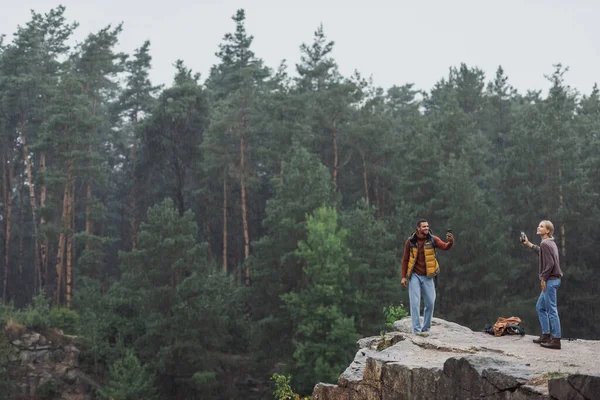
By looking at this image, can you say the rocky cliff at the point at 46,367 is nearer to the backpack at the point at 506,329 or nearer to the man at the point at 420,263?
the backpack at the point at 506,329

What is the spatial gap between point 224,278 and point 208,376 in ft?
18.5

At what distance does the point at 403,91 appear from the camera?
6644 centimetres

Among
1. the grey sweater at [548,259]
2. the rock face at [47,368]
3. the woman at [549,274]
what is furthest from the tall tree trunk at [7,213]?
the grey sweater at [548,259]

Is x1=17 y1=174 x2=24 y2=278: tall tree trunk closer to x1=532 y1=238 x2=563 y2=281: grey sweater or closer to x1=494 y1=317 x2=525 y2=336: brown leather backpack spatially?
x1=494 y1=317 x2=525 y2=336: brown leather backpack

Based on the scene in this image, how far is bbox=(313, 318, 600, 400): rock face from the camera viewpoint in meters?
7.42

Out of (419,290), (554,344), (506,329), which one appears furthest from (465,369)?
(506,329)

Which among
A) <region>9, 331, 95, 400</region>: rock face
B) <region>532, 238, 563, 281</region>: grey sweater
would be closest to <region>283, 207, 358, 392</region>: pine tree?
<region>9, 331, 95, 400</region>: rock face

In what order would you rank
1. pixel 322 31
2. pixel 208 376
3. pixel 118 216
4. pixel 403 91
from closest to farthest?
pixel 208 376 < pixel 322 31 < pixel 118 216 < pixel 403 91

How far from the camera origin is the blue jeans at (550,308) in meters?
9.95

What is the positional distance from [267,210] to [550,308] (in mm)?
26764

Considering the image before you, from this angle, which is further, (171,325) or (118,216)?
(118,216)

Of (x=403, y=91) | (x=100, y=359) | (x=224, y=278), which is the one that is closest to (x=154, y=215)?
(x=224, y=278)

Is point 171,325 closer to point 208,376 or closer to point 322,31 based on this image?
point 208,376

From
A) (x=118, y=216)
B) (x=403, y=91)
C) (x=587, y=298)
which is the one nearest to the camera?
(x=587, y=298)
